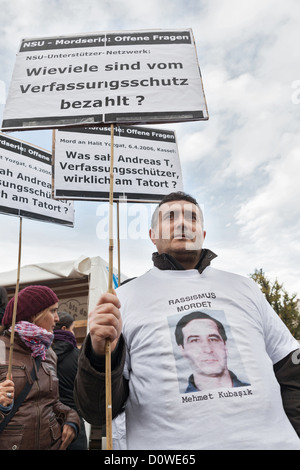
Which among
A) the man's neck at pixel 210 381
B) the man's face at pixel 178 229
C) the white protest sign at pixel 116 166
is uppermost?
the white protest sign at pixel 116 166

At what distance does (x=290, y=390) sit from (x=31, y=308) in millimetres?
1546

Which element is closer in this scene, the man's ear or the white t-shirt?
the white t-shirt

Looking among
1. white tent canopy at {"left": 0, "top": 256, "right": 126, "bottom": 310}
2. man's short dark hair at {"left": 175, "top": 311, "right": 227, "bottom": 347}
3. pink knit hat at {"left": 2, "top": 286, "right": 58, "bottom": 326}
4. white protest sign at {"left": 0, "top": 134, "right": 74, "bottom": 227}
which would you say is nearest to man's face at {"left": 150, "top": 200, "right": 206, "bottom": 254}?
man's short dark hair at {"left": 175, "top": 311, "right": 227, "bottom": 347}

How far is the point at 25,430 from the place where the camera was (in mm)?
1844

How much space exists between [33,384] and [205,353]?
3.94ft

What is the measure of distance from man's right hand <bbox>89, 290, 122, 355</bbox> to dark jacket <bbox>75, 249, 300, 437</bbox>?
0.05 m

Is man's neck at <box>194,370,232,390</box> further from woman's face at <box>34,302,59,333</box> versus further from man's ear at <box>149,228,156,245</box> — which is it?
woman's face at <box>34,302,59,333</box>

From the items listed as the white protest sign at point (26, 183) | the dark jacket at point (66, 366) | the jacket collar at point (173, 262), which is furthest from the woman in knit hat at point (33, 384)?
the white protest sign at point (26, 183)

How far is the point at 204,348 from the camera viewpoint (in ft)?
3.94

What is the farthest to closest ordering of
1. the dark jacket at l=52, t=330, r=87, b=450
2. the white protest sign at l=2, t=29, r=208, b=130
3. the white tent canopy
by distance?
1. the white tent canopy
2. the dark jacket at l=52, t=330, r=87, b=450
3. the white protest sign at l=2, t=29, r=208, b=130

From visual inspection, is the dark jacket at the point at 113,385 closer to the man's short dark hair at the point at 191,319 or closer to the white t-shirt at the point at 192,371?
the white t-shirt at the point at 192,371

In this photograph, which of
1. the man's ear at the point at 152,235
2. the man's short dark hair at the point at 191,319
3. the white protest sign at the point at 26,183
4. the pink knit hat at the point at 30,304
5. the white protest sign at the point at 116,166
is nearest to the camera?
the man's short dark hair at the point at 191,319

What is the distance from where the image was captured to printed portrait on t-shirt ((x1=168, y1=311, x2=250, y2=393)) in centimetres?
115

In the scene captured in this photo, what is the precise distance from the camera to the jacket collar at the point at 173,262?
1.48 m
